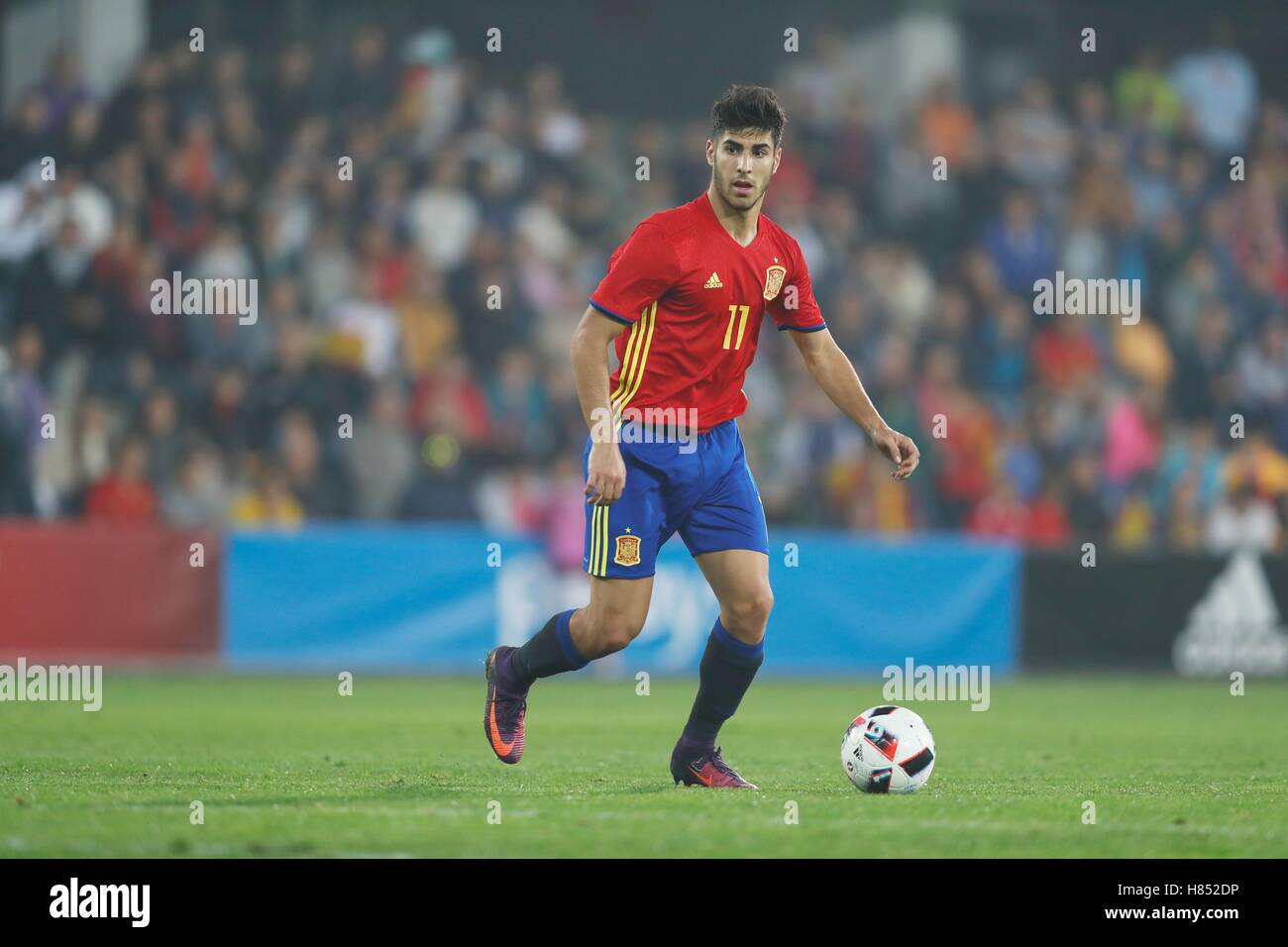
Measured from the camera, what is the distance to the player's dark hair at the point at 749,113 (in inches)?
300

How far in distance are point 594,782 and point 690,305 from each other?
206cm

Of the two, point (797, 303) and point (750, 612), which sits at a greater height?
point (797, 303)

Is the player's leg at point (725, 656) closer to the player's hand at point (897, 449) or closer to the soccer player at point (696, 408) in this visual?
the soccer player at point (696, 408)

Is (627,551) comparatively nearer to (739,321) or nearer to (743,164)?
(739,321)

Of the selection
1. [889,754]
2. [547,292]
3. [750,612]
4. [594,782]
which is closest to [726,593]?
[750,612]

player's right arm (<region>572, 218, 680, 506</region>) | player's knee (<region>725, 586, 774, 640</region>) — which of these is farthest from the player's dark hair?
player's knee (<region>725, 586, 774, 640</region>)

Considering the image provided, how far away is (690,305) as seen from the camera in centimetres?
771

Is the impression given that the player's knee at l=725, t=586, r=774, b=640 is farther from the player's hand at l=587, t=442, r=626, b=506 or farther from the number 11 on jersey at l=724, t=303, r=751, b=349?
the number 11 on jersey at l=724, t=303, r=751, b=349

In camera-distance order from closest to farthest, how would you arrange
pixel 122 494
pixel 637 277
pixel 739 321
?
pixel 637 277 → pixel 739 321 → pixel 122 494

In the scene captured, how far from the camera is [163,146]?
17.5 metres

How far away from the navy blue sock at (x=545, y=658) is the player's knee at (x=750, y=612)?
2.14 ft

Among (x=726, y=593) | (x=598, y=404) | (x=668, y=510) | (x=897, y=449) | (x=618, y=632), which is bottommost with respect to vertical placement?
(x=618, y=632)

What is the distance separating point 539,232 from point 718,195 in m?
11.4

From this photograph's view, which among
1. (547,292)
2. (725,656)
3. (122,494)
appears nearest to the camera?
(725,656)
